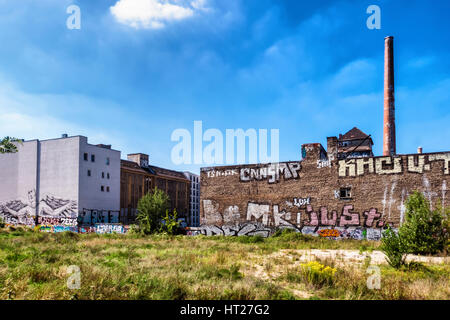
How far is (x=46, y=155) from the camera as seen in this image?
4381cm

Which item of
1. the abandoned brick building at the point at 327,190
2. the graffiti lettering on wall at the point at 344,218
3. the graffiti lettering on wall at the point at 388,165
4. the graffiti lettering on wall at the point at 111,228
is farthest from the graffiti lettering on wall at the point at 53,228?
the graffiti lettering on wall at the point at 388,165

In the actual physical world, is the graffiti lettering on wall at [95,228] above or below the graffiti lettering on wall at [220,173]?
below

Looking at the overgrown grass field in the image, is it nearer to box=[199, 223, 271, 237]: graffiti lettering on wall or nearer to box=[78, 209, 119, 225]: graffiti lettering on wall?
box=[199, 223, 271, 237]: graffiti lettering on wall

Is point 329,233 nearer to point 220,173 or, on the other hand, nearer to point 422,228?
point 422,228

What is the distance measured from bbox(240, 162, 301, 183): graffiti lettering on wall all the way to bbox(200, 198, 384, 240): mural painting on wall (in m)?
2.14

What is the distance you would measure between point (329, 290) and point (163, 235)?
785 inches

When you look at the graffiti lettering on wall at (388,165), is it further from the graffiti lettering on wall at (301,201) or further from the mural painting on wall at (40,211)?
the mural painting on wall at (40,211)

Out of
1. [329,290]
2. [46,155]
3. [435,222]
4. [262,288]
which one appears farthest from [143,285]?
[46,155]

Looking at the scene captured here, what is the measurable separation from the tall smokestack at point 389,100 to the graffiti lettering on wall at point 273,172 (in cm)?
1101

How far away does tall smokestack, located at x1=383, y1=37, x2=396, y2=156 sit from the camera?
30.3 metres

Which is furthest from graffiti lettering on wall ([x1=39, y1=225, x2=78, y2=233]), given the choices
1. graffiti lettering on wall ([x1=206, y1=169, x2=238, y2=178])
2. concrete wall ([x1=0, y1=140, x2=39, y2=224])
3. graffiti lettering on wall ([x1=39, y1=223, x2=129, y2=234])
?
graffiti lettering on wall ([x1=206, y1=169, x2=238, y2=178])

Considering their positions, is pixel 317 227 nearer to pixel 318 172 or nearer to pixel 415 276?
pixel 318 172

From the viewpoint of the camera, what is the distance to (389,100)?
30844 millimetres

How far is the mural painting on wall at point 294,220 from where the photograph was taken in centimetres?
2284
